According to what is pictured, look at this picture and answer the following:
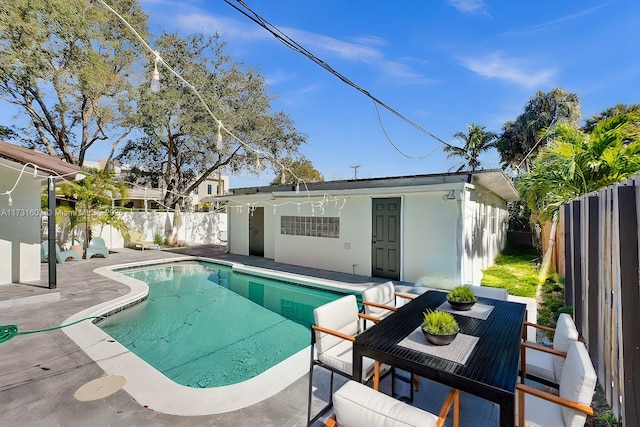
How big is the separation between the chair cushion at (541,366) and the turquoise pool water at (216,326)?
10.9 feet

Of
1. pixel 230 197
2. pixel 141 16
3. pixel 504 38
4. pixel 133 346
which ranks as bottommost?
pixel 133 346

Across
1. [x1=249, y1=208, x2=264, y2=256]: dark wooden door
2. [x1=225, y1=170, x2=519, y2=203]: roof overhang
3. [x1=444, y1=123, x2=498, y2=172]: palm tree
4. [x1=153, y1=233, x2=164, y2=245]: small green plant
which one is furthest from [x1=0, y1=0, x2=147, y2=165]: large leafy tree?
[x1=444, y1=123, x2=498, y2=172]: palm tree

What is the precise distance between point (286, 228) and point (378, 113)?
19.6 feet

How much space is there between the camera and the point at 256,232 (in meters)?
13.8

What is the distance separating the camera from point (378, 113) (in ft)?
24.8

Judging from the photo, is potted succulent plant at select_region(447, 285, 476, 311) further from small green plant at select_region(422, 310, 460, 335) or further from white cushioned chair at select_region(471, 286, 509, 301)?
white cushioned chair at select_region(471, 286, 509, 301)

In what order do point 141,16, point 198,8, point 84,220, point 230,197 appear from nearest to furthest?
point 198,8, point 84,220, point 230,197, point 141,16

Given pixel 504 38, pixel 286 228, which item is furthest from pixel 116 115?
pixel 504 38

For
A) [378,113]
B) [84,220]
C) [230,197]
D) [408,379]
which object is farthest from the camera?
[230,197]

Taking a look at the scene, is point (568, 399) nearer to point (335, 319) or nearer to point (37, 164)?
point (335, 319)

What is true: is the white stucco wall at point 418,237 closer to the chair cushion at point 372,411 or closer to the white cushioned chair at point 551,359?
the white cushioned chair at point 551,359

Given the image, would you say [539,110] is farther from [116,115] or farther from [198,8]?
[116,115]

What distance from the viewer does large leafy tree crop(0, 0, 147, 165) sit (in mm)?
12242

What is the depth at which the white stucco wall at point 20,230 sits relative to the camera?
7.53 meters
